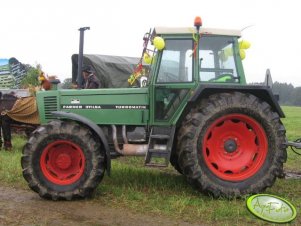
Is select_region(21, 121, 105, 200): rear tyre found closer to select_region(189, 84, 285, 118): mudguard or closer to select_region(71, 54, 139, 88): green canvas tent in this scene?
select_region(189, 84, 285, 118): mudguard

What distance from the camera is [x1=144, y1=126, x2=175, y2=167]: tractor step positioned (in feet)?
19.6

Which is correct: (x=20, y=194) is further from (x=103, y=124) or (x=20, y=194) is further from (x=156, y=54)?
(x=156, y=54)

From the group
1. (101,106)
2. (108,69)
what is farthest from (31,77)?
(101,106)

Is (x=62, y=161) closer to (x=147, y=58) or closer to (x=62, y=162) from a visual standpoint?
(x=62, y=162)

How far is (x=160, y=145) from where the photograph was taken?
617 centimetres

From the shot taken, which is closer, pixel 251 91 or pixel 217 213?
pixel 217 213

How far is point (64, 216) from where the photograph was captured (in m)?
5.07

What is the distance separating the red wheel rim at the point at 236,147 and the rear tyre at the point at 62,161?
152 cm

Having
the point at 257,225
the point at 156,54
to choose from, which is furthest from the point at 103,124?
the point at 257,225

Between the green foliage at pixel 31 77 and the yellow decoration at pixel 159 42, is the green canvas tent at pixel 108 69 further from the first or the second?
the yellow decoration at pixel 159 42

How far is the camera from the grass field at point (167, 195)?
5.09m

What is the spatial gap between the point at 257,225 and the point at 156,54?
9.08 feet

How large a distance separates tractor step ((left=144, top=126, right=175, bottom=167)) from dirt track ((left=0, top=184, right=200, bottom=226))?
94cm

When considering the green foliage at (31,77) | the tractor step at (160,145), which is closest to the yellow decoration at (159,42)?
the tractor step at (160,145)
